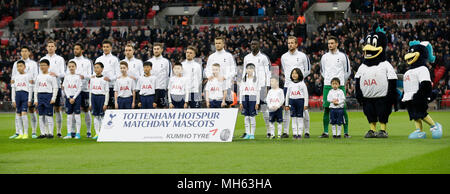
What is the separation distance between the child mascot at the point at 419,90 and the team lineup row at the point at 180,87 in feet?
4.86

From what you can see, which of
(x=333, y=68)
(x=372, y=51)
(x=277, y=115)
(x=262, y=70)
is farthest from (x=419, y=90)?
(x=262, y=70)

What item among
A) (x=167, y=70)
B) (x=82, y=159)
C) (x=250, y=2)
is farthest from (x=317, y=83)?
(x=82, y=159)

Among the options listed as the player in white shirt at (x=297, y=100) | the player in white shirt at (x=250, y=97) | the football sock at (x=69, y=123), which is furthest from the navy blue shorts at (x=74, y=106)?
the player in white shirt at (x=297, y=100)

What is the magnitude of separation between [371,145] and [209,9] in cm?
3154

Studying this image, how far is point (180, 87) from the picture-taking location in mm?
15531

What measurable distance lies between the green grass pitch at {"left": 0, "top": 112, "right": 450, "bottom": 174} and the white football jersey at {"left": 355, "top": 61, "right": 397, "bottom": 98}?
109 centimetres

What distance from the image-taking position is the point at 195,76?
52.1ft

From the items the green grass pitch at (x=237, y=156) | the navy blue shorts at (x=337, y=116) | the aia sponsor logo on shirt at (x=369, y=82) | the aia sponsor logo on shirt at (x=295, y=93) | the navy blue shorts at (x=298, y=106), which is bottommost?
the green grass pitch at (x=237, y=156)

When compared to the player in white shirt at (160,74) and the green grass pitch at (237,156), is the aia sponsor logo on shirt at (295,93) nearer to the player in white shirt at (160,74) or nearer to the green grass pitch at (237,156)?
the green grass pitch at (237,156)

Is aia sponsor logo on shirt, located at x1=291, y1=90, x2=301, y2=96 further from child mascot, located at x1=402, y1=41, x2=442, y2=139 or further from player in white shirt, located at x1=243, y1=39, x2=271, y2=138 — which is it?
child mascot, located at x1=402, y1=41, x2=442, y2=139

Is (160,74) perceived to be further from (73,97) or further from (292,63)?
(292,63)

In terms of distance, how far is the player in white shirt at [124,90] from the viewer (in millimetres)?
15906

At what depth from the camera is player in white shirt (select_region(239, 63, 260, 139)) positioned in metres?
15.0

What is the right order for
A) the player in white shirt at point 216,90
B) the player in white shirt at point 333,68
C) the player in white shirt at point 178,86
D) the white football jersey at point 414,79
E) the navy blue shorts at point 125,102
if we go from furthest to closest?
the navy blue shorts at point 125,102, the player in white shirt at point 178,86, the player in white shirt at point 216,90, the player in white shirt at point 333,68, the white football jersey at point 414,79
